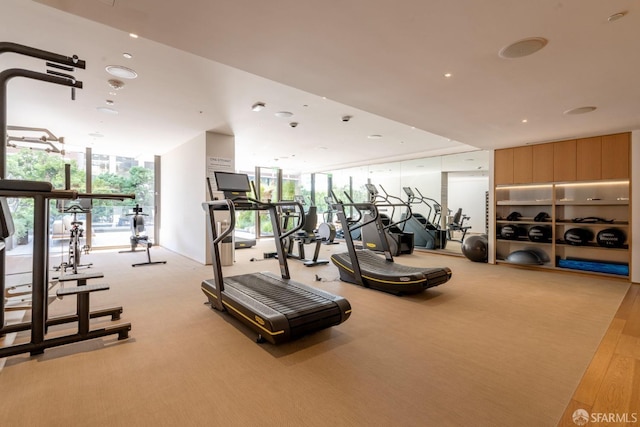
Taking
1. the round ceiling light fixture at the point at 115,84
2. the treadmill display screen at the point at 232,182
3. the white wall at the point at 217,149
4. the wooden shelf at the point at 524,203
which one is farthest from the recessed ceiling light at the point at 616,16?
the white wall at the point at 217,149

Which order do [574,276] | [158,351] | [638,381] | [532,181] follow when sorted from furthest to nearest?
[532,181]
[574,276]
[158,351]
[638,381]

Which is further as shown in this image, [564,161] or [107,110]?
[564,161]

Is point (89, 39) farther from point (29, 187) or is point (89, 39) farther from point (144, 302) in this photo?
point (144, 302)

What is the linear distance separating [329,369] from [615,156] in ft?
21.8

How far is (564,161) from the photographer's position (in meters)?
6.09

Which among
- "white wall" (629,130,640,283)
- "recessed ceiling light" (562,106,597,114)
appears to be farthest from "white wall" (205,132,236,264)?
"white wall" (629,130,640,283)

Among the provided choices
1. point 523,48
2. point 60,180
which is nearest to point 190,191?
point 60,180

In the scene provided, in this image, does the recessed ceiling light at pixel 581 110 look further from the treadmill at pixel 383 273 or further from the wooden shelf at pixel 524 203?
the treadmill at pixel 383 273

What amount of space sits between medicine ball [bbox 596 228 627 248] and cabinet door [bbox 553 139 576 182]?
114 cm

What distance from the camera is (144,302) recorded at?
3.97 metres

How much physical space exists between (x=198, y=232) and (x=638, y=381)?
6908 mm

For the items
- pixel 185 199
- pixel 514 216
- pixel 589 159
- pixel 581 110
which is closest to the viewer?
pixel 581 110

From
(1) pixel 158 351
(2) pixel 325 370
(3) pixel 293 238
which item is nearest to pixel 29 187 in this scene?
(1) pixel 158 351

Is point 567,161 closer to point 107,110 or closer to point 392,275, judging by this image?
point 392,275
